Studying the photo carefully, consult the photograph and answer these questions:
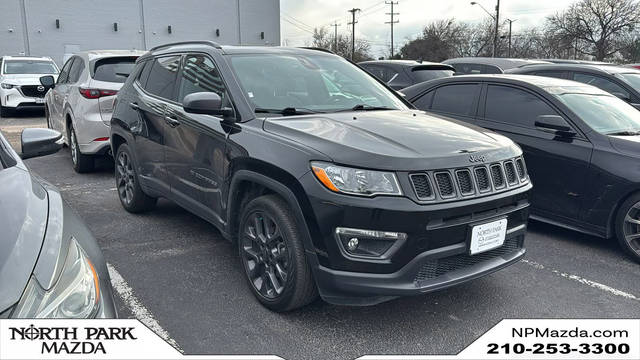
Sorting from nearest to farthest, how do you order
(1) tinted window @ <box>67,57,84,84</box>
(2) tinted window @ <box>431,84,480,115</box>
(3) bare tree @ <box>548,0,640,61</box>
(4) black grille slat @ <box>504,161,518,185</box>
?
(4) black grille slat @ <box>504,161,518,185</box>, (2) tinted window @ <box>431,84,480,115</box>, (1) tinted window @ <box>67,57,84,84</box>, (3) bare tree @ <box>548,0,640,61</box>

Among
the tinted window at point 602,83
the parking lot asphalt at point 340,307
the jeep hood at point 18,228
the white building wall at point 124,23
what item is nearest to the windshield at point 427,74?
the tinted window at point 602,83

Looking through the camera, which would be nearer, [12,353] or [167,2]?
[12,353]

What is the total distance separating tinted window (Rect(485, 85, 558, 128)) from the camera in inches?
197

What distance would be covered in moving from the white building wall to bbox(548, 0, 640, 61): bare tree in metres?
26.2

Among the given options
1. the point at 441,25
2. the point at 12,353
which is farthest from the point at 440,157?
the point at 441,25

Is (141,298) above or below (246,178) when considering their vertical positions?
below

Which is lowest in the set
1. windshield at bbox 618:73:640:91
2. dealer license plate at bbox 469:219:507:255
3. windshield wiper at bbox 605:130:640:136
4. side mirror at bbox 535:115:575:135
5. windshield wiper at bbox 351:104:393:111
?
dealer license plate at bbox 469:219:507:255

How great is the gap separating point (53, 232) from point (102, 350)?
570mm

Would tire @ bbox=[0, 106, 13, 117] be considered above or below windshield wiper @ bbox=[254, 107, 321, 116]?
below

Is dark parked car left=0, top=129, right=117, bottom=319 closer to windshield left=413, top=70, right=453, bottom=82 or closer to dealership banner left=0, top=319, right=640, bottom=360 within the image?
dealership banner left=0, top=319, right=640, bottom=360

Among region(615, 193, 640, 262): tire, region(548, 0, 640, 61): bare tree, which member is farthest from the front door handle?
region(548, 0, 640, 61): bare tree

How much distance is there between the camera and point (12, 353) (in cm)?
153

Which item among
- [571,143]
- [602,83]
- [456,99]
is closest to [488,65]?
[602,83]

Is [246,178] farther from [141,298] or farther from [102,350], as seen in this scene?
[102,350]
